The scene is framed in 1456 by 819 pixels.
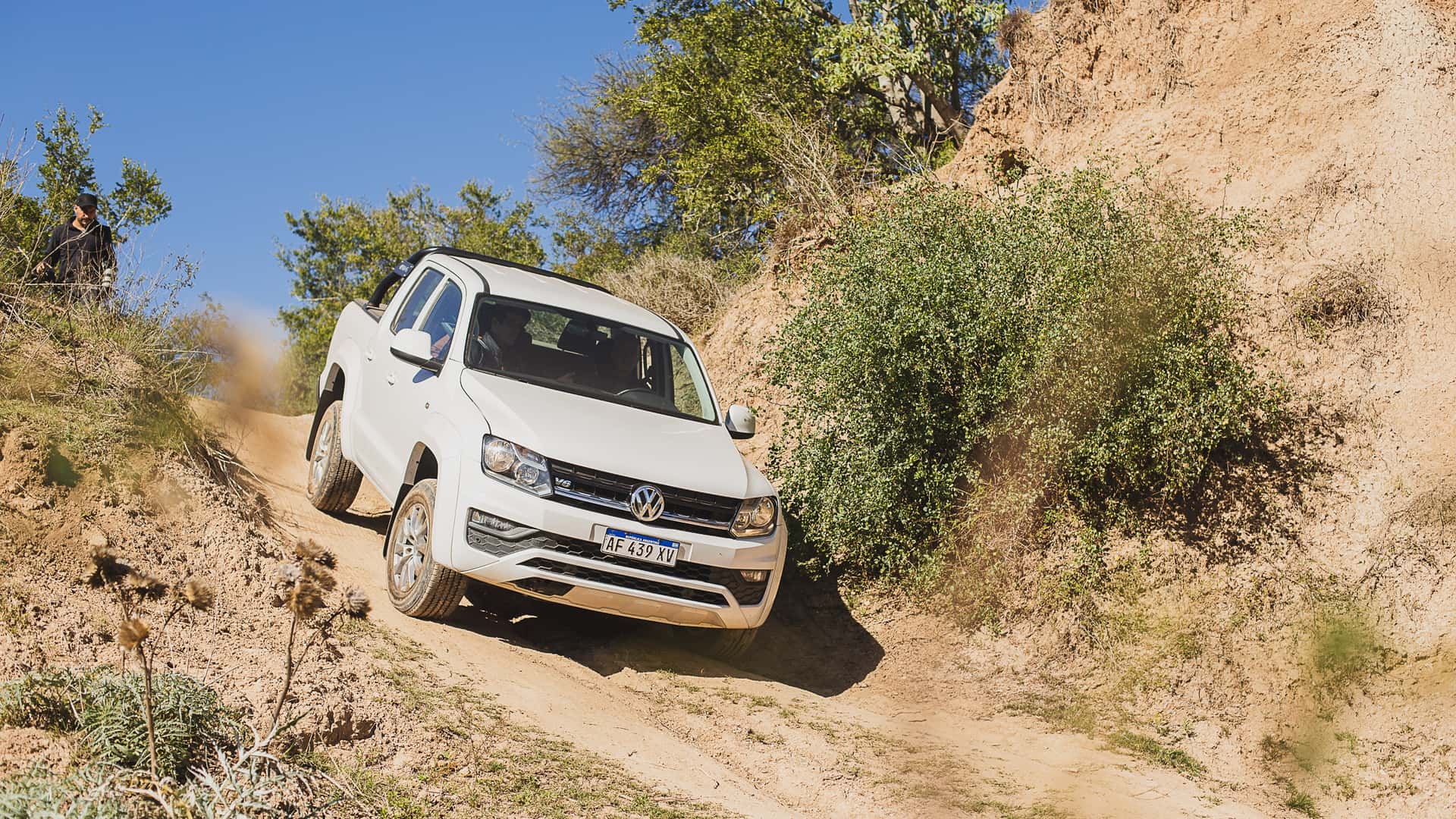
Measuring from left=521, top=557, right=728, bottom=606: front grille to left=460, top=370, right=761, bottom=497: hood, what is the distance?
537 millimetres

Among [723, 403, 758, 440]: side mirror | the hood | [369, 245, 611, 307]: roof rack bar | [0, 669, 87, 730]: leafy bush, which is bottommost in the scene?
[0, 669, 87, 730]: leafy bush

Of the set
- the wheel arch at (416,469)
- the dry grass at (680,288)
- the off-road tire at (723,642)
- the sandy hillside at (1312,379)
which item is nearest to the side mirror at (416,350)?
the wheel arch at (416,469)

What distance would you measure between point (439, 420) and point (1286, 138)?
8.24 metres

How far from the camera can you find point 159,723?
14.2ft

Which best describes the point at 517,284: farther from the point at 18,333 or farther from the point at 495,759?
the point at 495,759

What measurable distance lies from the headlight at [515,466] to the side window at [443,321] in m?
1.13

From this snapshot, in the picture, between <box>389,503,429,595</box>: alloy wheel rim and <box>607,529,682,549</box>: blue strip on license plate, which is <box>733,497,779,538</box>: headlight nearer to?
<box>607,529,682,549</box>: blue strip on license plate

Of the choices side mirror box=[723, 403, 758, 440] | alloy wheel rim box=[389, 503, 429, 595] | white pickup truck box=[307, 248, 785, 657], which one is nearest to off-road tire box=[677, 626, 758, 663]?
white pickup truck box=[307, 248, 785, 657]

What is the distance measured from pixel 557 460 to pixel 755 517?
4.08 feet

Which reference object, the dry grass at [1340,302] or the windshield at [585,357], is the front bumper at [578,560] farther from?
the dry grass at [1340,302]

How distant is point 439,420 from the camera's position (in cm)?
710

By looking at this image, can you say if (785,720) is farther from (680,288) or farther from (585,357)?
(680,288)

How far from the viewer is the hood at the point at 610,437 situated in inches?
263

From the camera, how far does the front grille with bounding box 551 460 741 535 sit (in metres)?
6.61
